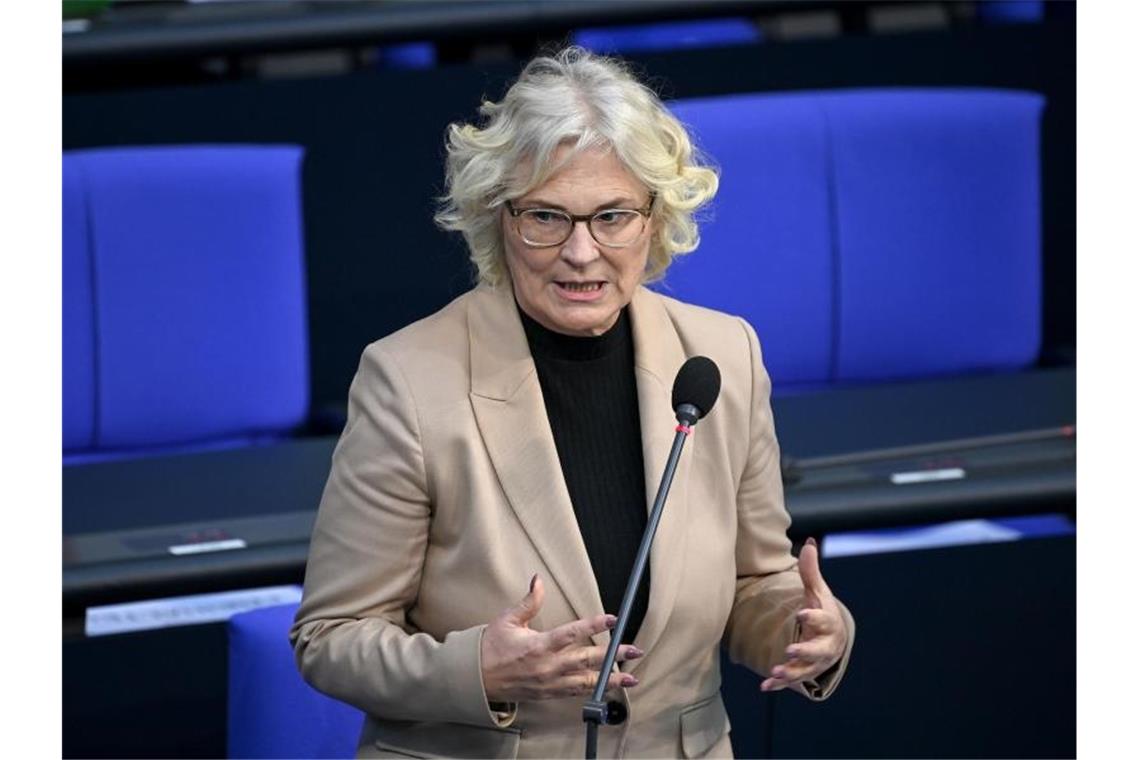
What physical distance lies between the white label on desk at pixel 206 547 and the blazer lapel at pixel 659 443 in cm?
76

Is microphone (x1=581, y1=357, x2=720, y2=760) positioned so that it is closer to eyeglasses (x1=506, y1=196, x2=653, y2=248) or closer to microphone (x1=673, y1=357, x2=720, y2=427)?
microphone (x1=673, y1=357, x2=720, y2=427)

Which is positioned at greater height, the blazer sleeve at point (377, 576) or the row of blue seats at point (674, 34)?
the row of blue seats at point (674, 34)

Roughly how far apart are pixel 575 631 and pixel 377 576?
28cm

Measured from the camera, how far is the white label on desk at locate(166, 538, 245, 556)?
2504 millimetres

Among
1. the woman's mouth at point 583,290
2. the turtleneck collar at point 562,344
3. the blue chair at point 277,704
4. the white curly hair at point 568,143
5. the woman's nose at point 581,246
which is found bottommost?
the blue chair at point 277,704

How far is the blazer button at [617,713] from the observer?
1.86 metres

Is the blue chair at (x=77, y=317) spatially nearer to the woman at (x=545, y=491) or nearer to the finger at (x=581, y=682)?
the woman at (x=545, y=491)

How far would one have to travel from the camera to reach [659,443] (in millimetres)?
1905

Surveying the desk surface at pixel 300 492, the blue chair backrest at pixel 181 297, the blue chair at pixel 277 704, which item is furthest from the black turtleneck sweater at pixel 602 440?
the blue chair backrest at pixel 181 297

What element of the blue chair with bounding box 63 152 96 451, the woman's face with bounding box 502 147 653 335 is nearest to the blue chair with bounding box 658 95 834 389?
the blue chair with bounding box 63 152 96 451

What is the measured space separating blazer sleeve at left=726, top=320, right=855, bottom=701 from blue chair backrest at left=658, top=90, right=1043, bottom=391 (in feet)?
4.04

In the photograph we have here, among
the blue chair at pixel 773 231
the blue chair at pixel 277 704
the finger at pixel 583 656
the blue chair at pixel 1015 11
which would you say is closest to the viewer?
the finger at pixel 583 656

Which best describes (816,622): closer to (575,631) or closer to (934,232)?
(575,631)

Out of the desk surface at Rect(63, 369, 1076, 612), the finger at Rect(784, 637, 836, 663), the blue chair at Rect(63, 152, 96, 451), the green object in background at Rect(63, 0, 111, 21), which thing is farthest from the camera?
the green object in background at Rect(63, 0, 111, 21)
